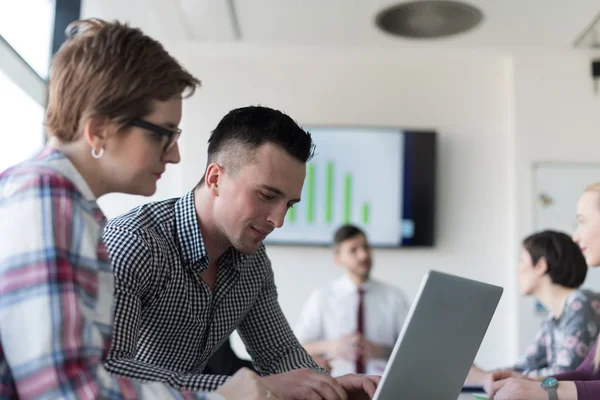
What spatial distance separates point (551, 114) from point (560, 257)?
2.03 m

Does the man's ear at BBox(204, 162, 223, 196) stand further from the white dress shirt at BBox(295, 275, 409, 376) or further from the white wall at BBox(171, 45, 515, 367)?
the white wall at BBox(171, 45, 515, 367)

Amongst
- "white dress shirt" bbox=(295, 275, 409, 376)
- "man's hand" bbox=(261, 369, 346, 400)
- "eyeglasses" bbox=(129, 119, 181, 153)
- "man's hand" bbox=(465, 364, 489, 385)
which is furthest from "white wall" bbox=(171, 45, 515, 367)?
"eyeglasses" bbox=(129, 119, 181, 153)

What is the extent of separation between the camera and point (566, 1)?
378cm

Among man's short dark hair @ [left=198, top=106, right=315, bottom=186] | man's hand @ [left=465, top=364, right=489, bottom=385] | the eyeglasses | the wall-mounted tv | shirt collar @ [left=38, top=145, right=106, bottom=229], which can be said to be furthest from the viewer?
the wall-mounted tv

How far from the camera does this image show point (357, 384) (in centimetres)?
137

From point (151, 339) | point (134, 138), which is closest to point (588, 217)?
point (151, 339)

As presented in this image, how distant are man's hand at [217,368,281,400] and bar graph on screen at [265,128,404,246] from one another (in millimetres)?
3290

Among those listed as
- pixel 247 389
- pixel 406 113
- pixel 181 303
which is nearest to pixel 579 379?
pixel 181 303

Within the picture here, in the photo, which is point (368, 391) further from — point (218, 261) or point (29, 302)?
point (29, 302)

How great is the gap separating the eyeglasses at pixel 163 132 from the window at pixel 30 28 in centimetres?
186

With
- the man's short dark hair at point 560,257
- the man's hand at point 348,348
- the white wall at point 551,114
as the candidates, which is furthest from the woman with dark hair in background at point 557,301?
the white wall at point 551,114

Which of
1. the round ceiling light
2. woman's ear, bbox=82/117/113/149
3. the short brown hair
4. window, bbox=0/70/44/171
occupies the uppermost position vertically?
the round ceiling light

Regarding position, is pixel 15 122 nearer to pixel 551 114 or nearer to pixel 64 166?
pixel 64 166

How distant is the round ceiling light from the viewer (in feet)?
12.2
